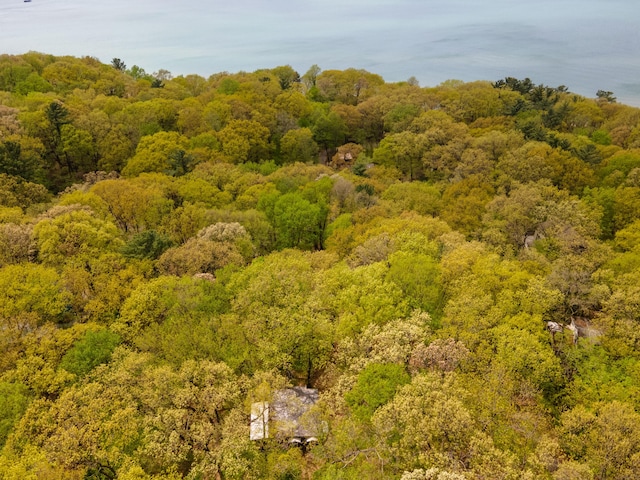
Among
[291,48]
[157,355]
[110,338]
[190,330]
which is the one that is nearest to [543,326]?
[190,330]

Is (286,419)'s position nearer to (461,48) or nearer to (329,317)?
(329,317)

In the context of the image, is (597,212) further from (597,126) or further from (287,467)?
(597,126)

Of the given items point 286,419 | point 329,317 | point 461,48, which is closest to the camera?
point 286,419

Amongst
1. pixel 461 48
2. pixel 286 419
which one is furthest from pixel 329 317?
pixel 461 48

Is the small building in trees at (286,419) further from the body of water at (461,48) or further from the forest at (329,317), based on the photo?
the body of water at (461,48)

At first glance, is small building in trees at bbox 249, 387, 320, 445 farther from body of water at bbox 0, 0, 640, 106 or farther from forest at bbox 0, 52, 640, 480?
body of water at bbox 0, 0, 640, 106

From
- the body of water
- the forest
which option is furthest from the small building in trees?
the body of water
